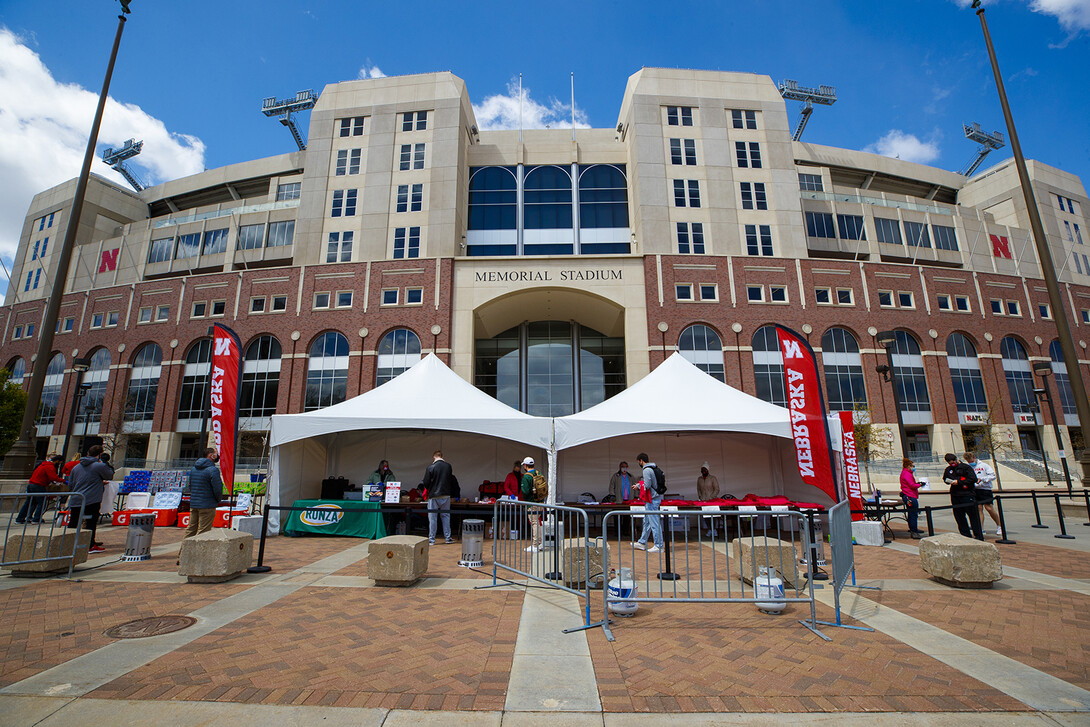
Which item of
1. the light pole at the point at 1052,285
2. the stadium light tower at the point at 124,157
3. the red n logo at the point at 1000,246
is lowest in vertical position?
the light pole at the point at 1052,285

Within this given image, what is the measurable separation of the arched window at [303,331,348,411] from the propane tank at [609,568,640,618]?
28.6m

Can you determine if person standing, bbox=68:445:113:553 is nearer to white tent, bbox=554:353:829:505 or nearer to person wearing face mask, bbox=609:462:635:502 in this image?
white tent, bbox=554:353:829:505

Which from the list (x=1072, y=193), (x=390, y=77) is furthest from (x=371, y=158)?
(x=1072, y=193)

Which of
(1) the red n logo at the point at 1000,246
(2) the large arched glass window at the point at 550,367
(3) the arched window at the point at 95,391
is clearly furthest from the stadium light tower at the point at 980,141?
(3) the arched window at the point at 95,391

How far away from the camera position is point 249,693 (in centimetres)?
368

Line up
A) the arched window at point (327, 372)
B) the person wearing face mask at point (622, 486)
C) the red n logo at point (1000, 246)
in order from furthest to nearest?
the red n logo at point (1000, 246), the arched window at point (327, 372), the person wearing face mask at point (622, 486)

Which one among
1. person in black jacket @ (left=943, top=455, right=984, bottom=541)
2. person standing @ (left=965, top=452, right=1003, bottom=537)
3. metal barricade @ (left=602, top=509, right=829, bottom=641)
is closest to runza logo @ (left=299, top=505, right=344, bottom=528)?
metal barricade @ (left=602, top=509, right=829, bottom=641)

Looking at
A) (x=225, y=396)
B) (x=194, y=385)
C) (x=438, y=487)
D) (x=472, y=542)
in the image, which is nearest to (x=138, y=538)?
(x=225, y=396)

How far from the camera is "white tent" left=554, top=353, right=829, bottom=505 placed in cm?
1163

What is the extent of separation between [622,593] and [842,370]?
32.2 meters

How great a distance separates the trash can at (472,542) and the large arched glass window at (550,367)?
24.8m

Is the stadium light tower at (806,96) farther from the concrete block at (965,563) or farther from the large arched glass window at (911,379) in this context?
the concrete block at (965,563)

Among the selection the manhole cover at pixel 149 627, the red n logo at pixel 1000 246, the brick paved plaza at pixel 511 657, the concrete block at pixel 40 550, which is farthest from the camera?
the red n logo at pixel 1000 246

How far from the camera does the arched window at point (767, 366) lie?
3122 cm
